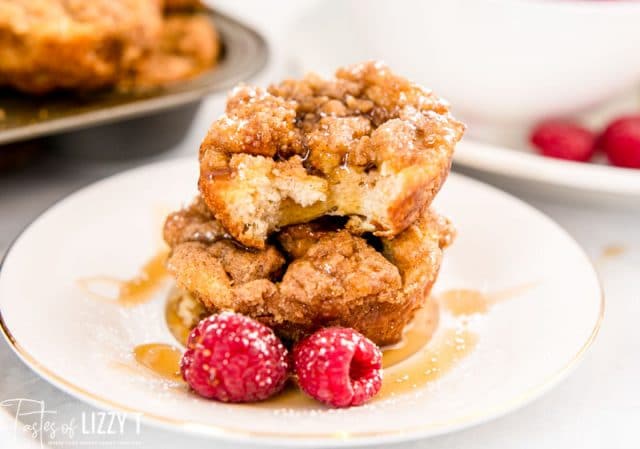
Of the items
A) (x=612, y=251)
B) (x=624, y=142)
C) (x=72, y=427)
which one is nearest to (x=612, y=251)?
(x=612, y=251)

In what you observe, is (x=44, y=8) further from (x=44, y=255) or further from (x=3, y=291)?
(x=3, y=291)

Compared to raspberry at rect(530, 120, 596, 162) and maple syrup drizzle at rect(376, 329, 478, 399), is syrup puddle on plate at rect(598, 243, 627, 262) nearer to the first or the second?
raspberry at rect(530, 120, 596, 162)

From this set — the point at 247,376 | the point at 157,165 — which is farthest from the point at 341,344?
the point at 157,165

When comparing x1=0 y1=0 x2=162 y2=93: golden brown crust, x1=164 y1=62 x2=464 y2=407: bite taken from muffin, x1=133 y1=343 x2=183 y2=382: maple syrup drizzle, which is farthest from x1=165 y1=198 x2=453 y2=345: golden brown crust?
x1=0 y1=0 x2=162 y2=93: golden brown crust

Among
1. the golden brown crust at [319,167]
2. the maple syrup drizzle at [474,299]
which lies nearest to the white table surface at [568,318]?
the maple syrup drizzle at [474,299]

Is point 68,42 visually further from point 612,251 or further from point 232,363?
point 612,251

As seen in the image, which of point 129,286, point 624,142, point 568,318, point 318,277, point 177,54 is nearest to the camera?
point 318,277
